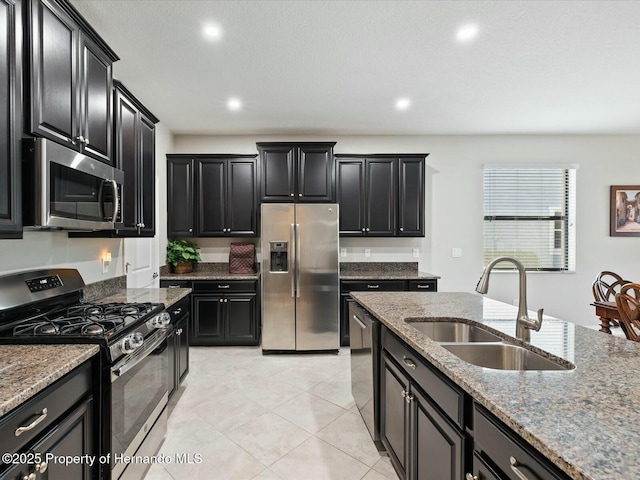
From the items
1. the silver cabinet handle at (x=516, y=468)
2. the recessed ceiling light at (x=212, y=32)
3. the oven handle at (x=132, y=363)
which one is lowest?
the oven handle at (x=132, y=363)

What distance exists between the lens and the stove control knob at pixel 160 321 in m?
1.91

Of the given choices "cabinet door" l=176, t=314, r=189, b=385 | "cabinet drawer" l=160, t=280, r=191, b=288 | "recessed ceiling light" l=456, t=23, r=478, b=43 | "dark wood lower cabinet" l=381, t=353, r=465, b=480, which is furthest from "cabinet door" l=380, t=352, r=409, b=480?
"cabinet drawer" l=160, t=280, r=191, b=288

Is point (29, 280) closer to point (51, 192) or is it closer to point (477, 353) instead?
point (51, 192)

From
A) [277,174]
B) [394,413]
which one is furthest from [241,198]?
[394,413]

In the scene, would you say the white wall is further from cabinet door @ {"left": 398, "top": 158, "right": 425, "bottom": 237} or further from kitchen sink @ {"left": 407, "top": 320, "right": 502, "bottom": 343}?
kitchen sink @ {"left": 407, "top": 320, "right": 502, "bottom": 343}

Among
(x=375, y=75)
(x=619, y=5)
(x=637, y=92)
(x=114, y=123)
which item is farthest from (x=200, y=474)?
(x=637, y=92)

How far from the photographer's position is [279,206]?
3.72m

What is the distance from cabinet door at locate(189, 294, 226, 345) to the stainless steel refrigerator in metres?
0.55

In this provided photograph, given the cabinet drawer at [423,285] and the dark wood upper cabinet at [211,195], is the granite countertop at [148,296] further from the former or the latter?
the cabinet drawer at [423,285]

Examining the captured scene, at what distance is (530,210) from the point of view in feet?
15.0

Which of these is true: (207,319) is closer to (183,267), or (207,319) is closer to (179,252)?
(183,267)

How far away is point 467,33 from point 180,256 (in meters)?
3.72

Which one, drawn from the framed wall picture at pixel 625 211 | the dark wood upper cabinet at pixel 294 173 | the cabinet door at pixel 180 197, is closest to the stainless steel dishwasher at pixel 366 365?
the dark wood upper cabinet at pixel 294 173

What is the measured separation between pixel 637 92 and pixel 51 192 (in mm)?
4857
